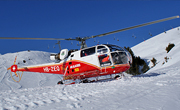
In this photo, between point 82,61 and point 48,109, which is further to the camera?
point 82,61

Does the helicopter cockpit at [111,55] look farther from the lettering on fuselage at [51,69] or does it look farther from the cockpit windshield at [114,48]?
the lettering on fuselage at [51,69]

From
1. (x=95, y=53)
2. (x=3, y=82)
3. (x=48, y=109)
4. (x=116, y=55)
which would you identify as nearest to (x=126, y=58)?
(x=116, y=55)

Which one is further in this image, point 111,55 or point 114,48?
point 114,48

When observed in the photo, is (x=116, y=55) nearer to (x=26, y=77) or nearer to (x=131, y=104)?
(x=131, y=104)

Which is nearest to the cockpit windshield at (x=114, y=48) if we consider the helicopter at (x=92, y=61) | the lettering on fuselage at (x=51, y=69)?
the helicopter at (x=92, y=61)

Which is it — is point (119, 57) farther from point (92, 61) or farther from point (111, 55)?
point (92, 61)

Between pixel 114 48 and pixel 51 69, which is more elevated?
pixel 114 48

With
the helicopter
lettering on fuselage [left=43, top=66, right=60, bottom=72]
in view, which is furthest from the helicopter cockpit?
lettering on fuselage [left=43, top=66, right=60, bottom=72]

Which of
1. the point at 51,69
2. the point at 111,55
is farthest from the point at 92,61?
the point at 51,69

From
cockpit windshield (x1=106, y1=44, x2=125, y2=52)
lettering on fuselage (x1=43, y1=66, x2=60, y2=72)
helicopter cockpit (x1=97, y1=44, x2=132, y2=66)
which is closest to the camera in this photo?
helicopter cockpit (x1=97, y1=44, x2=132, y2=66)

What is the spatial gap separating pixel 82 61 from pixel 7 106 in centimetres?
671

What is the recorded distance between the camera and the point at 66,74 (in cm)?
1082

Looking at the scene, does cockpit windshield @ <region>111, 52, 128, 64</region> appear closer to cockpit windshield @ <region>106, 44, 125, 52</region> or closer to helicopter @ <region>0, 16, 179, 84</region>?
helicopter @ <region>0, 16, 179, 84</region>

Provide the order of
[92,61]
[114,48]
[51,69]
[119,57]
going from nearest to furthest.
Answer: [119,57] → [114,48] → [92,61] → [51,69]
